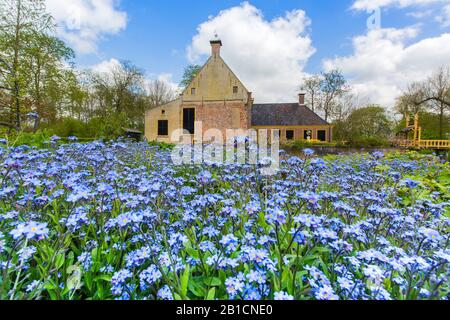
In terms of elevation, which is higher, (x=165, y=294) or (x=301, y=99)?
(x=301, y=99)

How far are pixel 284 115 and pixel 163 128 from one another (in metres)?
12.8

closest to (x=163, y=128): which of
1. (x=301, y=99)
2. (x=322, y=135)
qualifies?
(x=301, y=99)

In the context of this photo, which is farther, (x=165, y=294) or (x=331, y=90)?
(x=331, y=90)

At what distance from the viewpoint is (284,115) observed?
986 inches

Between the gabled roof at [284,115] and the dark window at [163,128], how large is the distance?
8.95 metres

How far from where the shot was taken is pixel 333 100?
28.7 meters

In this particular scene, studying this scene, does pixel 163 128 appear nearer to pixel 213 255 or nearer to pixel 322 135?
pixel 322 135

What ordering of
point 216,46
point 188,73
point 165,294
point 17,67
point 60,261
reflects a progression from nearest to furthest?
point 165,294 < point 60,261 < point 17,67 < point 216,46 < point 188,73

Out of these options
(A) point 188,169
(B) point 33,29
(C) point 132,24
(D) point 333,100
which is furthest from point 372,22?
(D) point 333,100

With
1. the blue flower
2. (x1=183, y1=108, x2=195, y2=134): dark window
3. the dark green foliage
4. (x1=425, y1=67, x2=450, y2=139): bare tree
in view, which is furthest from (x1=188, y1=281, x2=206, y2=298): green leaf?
(x1=425, y1=67, x2=450, y2=139): bare tree

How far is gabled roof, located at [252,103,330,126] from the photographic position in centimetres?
2397

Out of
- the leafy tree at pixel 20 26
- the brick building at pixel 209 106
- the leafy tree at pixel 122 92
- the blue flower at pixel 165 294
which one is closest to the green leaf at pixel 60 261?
the blue flower at pixel 165 294
